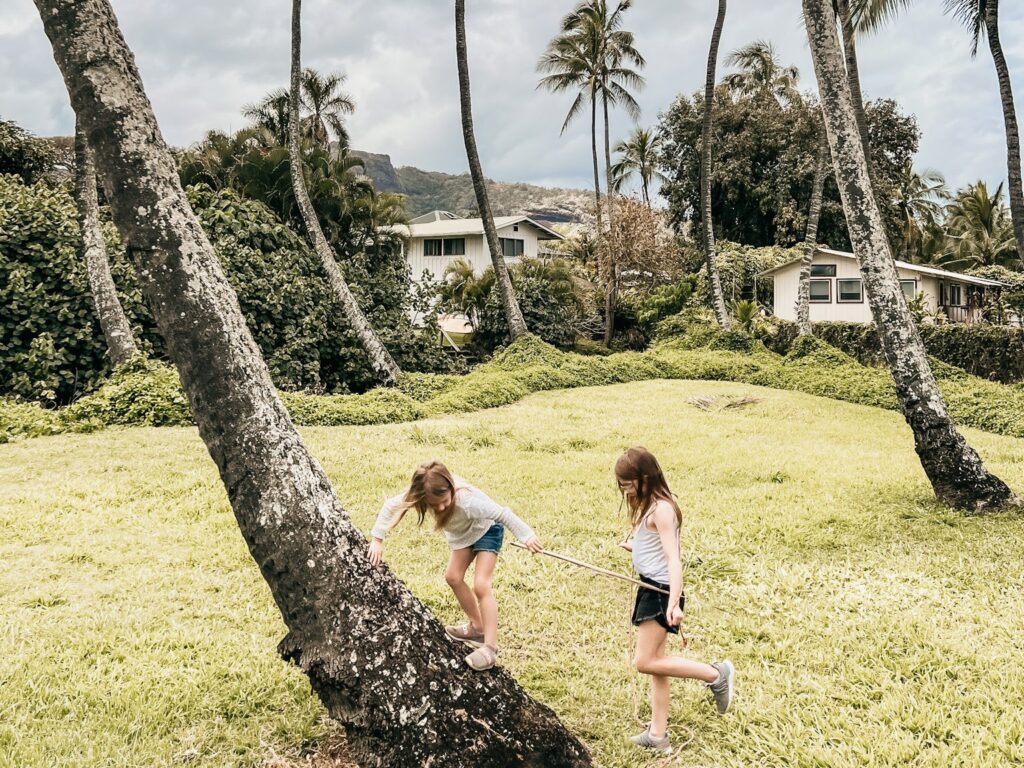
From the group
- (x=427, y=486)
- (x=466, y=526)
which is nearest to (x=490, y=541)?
(x=466, y=526)

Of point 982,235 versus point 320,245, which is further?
point 982,235

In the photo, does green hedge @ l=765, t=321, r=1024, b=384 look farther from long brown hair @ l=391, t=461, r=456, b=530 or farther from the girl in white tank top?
long brown hair @ l=391, t=461, r=456, b=530

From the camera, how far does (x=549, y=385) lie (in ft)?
57.1

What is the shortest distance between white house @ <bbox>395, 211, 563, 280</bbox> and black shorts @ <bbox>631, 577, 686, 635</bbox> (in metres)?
33.3

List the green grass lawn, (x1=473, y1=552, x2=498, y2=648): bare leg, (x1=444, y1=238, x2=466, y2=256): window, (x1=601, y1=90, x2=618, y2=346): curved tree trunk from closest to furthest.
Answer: the green grass lawn < (x1=473, y1=552, x2=498, y2=648): bare leg < (x1=601, y1=90, x2=618, y2=346): curved tree trunk < (x1=444, y1=238, x2=466, y2=256): window

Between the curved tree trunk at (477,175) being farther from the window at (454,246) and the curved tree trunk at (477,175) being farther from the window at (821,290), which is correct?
the window at (454,246)

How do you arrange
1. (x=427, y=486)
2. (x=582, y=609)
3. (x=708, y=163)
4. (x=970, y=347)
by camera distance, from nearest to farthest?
(x=427, y=486) → (x=582, y=609) → (x=970, y=347) → (x=708, y=163)

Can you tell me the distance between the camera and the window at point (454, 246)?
38031 mm

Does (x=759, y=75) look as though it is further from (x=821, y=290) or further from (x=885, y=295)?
(x=885, y=295)

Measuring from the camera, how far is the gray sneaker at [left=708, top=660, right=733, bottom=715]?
3.67 m

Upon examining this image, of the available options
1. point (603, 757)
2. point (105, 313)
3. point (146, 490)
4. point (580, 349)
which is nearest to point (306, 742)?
point (603, 757)

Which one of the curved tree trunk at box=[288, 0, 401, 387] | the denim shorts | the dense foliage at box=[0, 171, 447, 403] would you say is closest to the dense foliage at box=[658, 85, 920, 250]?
the dense foliage at box=[0, 171, 447, 403]

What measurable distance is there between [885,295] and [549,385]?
10.4 m

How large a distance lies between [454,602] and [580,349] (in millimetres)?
20228
